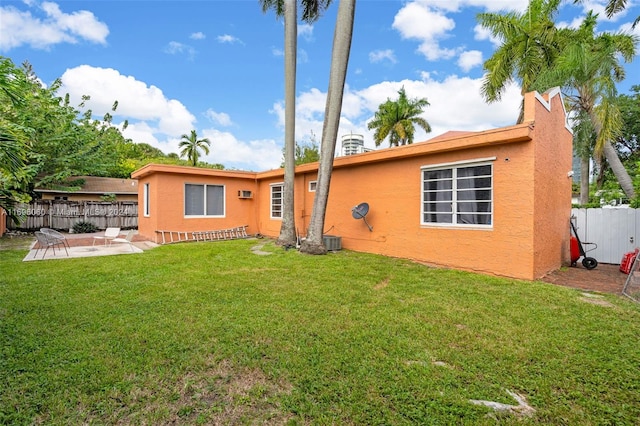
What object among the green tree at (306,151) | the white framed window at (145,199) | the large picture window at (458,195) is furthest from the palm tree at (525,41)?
the white framed window at (145,199)

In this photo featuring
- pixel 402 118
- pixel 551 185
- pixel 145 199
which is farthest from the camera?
pixel 402 118

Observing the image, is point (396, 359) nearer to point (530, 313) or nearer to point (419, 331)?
point (419, 331)

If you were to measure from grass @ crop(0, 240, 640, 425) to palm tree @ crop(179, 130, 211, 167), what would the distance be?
33068 millimetres

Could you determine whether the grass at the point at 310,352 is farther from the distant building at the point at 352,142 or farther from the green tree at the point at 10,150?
the distant building at the point at 352,142

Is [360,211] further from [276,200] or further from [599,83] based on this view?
[599,83]

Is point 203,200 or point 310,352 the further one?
point 203,200

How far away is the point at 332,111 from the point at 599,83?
9696mm

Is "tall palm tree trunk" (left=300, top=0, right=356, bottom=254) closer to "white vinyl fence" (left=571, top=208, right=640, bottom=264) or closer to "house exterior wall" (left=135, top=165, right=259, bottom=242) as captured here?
"house exterior wall" (left=135, top=165, right=259, bottom=242)

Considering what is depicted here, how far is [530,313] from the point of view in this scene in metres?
4.51

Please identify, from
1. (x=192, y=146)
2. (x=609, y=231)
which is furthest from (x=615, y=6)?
(x=192, y=146)

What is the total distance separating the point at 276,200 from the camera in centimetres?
1356

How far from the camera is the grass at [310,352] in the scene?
8.01ft

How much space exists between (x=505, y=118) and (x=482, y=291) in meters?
Result: 18.4

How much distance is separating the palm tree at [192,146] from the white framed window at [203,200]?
25.7 metres
